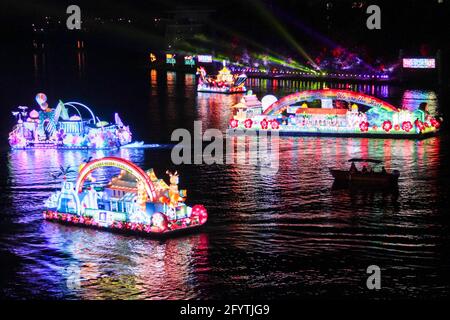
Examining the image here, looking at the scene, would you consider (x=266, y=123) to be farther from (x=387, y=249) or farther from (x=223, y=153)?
(x=387, y=249)

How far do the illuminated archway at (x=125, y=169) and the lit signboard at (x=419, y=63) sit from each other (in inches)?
3072

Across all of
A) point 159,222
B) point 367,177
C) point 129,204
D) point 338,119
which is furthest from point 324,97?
point 159,222

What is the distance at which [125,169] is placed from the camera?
3675cm

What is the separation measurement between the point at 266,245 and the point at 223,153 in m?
22.2

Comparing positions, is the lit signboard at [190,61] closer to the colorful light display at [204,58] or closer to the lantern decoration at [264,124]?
the colorful light display at [204,58]

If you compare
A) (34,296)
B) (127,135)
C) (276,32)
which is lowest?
(34,296)

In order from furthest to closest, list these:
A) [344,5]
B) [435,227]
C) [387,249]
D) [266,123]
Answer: [344,5] < [266,123] < [435,227] < [387,249]

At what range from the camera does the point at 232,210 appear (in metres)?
42.0

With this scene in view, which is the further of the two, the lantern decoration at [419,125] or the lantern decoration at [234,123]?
the lantern decoration at [234,123]

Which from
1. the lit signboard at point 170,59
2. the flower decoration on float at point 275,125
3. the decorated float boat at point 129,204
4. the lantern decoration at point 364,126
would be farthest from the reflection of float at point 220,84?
the decorated float boat at point 129,204

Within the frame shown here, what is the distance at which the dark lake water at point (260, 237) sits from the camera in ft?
105

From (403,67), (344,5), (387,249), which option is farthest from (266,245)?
(344,5)

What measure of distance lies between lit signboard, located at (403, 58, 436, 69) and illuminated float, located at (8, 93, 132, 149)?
58431 mm

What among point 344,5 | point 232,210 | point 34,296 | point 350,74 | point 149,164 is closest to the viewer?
point 34,296
